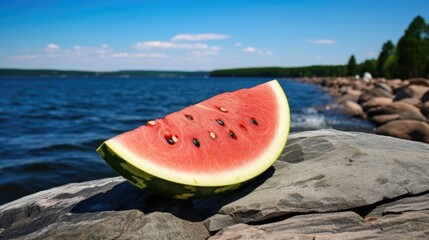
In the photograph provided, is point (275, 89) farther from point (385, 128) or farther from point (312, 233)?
point (385, 128)

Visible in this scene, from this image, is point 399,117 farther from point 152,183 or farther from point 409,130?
point 152,183

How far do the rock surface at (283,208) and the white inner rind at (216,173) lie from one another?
21 cm

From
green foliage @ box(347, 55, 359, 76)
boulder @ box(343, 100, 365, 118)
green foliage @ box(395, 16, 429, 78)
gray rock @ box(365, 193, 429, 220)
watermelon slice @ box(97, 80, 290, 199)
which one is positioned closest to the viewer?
watermelon slice @ box(97, 80, 290, 199)

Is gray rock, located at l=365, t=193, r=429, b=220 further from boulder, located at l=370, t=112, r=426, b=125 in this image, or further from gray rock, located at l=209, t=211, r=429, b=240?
boulder, located at l=370, t=112, r=426, b=125

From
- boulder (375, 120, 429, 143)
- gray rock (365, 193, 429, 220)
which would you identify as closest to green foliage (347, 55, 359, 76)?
boulder (375, 120, 429, 143)

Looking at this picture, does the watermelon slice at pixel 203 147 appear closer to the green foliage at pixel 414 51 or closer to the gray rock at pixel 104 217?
the gray rock at pixel 104 217

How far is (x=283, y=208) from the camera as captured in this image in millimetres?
2742

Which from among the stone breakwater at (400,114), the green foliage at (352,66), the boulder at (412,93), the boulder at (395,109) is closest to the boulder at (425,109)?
the stone breakwater at (400,114)

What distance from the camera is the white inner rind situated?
8.17 ft

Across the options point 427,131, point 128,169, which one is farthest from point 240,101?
point 427,131

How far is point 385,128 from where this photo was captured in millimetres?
10023

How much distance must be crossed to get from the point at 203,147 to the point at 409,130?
8248 mm

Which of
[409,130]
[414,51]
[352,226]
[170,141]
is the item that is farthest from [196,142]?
[414,51]

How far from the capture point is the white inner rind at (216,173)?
2.49m
